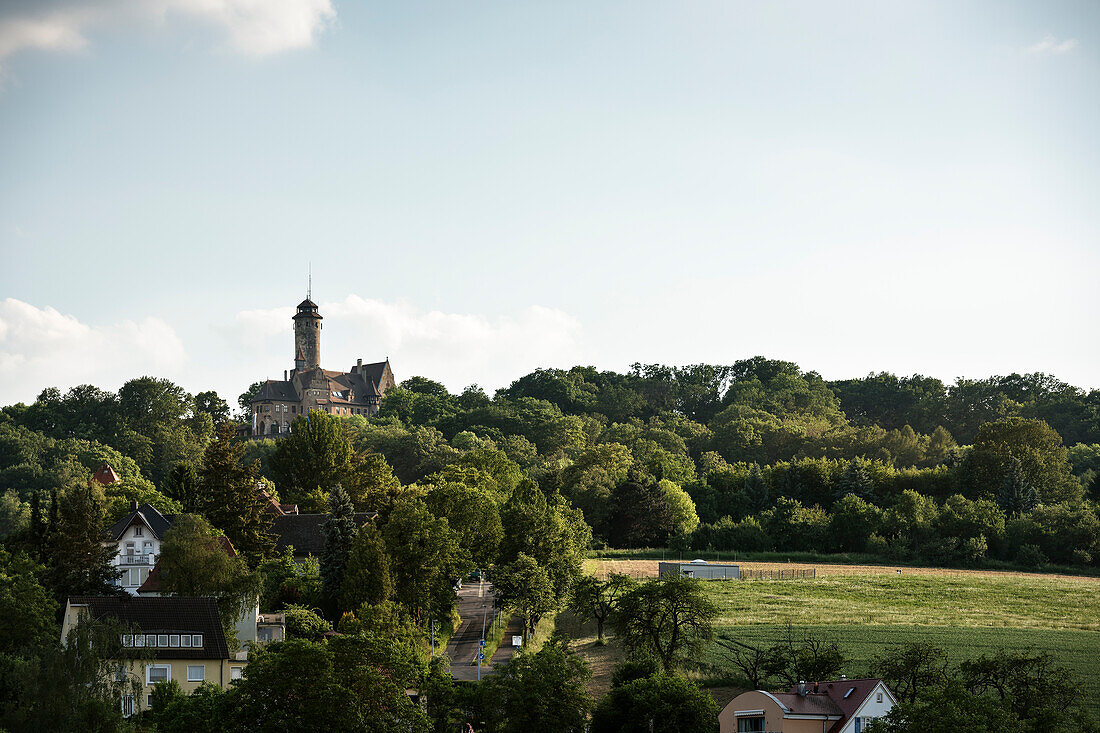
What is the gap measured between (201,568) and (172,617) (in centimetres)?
577

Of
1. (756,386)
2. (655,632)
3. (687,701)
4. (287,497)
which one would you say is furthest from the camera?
(756,386)

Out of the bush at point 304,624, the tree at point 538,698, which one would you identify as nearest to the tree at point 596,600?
the bush at point 304,624

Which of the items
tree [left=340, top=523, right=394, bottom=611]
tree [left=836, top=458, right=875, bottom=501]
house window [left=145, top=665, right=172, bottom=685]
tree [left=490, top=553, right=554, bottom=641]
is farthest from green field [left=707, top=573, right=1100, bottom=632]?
house window [left=145, top=665, right=172, bottom=685]

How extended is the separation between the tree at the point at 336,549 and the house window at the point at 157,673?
Result: 35.2 feet

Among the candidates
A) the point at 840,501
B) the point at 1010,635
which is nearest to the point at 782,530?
the point at 840,501

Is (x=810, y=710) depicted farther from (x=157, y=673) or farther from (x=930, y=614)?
(x=930, y=614)

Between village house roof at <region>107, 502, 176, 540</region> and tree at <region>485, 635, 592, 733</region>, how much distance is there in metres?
27.1

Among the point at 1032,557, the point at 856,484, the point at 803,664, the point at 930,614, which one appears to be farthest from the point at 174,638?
the point at 856,484

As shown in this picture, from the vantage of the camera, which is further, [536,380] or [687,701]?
[536,380]

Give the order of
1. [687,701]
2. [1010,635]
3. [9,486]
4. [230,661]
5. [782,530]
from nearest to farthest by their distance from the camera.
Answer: [687,701] < [230,661] < [1010,635] < [782,530] < [9,486]

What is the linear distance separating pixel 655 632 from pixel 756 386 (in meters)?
120

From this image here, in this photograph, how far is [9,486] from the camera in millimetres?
117062

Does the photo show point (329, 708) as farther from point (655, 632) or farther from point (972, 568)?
point (972, 568)

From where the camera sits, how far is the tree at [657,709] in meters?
44.0
